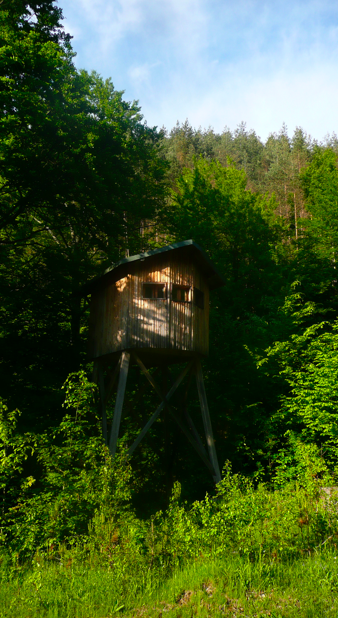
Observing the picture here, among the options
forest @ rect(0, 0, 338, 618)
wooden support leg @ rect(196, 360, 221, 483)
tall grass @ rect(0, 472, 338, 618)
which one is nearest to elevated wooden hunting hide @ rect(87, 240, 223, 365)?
wooden support leg @ rect(196, 360, 221, 483)

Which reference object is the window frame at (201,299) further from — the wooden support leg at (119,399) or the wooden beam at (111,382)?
the wooden beam at (111,382)

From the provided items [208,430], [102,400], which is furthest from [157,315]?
[102,400]

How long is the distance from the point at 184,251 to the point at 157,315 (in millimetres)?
2208

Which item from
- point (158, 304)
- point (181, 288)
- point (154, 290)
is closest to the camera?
point (158, 304)

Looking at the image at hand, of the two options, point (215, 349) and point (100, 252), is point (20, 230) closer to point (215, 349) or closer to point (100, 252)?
point (100, 252)

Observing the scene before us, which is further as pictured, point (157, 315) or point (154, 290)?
point (154, 290)

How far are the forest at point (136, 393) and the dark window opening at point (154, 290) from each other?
3.22m

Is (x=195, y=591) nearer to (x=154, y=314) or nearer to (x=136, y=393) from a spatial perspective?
(x=154, y=314)

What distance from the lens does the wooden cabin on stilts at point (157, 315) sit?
40.4 feet

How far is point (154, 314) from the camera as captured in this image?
12438 millimetres

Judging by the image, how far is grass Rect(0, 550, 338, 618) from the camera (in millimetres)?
5141

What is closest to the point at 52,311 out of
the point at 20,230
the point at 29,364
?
the point at 29,364

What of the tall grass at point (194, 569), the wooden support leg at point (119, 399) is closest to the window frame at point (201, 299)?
the wooden support leg at point (119, 399)

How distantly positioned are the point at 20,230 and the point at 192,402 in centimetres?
957
